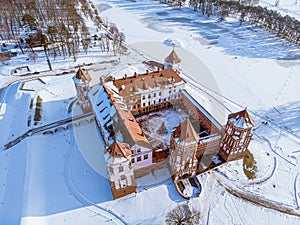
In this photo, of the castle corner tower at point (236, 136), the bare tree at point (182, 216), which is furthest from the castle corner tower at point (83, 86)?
the castle corner tower at point (236, 136)

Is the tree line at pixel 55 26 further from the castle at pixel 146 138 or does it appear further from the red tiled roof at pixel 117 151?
the red tiled roof at pixel 117 151

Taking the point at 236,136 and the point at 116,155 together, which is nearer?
the point at 116,155

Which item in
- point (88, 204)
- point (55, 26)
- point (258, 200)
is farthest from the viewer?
point (55, 26)

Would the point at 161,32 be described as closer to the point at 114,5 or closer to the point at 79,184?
the point at 114,5

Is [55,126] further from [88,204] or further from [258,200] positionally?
[258,200]

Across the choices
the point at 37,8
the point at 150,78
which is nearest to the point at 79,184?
the point at 150,78

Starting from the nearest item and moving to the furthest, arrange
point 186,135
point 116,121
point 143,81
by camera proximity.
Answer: point 186,135
point 116,121
point 143,81

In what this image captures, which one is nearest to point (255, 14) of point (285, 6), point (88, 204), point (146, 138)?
point (285, 6)
